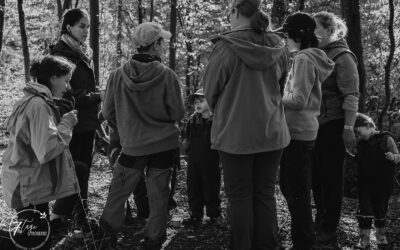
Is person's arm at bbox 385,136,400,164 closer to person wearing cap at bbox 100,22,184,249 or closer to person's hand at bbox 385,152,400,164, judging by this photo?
person's hand at bbox 385,152,400,164

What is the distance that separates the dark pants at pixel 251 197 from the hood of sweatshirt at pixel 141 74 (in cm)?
94

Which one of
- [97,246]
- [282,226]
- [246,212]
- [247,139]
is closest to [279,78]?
[247,139]

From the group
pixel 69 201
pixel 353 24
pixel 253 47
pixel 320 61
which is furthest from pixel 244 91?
pixel 353 24

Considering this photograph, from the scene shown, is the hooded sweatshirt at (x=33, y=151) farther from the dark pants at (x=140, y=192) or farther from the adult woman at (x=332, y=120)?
the adult woman at (x=332, y=120)

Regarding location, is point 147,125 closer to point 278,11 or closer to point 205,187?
point 205,187

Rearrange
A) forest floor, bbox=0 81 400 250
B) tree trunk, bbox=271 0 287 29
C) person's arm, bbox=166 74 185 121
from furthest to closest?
tree trunk, bbox=271 0 287 29 → forest floor, bbox=0 81 400 250 → person's arm, bbox=166 74 185 121

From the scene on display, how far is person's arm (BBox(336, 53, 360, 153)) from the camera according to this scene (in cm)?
416

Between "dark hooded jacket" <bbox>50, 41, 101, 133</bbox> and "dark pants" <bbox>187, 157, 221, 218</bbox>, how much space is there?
128 centimetres

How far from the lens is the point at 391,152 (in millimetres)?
4328

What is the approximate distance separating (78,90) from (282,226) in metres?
2.71

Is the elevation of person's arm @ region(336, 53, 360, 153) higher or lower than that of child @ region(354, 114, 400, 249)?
higher

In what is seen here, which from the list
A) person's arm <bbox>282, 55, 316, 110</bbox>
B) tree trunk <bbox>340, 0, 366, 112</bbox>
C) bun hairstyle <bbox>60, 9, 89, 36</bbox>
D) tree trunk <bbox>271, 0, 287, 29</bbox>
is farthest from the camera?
tree trunk <bbox>271, 0, 287, 29</bbox>

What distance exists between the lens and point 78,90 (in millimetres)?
4477

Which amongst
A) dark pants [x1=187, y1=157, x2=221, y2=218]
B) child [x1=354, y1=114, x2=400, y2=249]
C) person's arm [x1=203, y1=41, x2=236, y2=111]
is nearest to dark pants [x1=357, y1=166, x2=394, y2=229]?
child [x1=354, y1=114, x2=400, y2=249]
